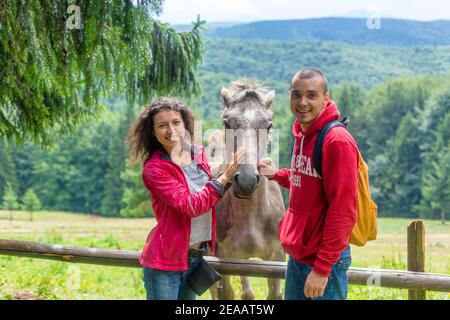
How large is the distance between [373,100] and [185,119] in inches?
2393

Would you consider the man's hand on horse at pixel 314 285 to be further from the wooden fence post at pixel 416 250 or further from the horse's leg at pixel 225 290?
the horse's leg at pixel 225 290

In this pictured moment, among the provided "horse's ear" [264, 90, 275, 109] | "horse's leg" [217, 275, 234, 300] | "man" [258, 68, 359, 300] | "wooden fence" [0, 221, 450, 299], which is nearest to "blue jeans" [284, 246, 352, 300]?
"man" [258, 68, 359, 300]

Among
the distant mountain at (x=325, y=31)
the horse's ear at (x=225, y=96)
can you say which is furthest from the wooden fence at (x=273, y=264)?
the distant mountain at (x=325, y=31)

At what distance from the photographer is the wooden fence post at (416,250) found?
4.37 metres

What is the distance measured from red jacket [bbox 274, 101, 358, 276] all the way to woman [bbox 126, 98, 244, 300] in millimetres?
494

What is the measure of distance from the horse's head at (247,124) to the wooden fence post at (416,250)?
1541 millimetres

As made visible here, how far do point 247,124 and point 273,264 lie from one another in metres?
1.10

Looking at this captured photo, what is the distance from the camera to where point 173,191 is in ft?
9.73

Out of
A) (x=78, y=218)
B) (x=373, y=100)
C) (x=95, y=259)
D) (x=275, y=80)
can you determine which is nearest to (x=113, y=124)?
(x=78, y=218)

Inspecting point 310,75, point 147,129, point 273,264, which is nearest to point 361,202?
point 310,75

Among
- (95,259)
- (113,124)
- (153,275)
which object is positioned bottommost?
(113,124)

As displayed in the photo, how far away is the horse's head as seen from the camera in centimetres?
355
